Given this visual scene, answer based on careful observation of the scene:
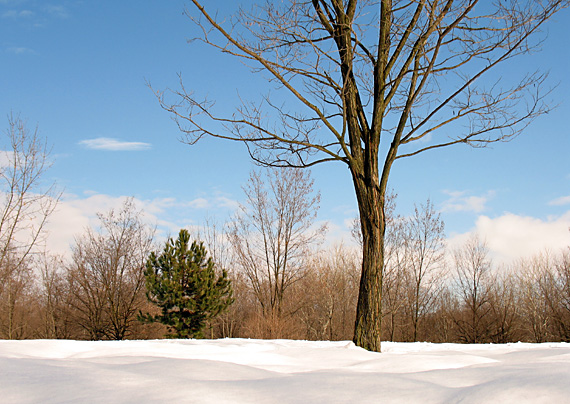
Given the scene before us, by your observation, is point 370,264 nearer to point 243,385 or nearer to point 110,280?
point 243,385

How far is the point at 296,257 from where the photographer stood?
16.9 m

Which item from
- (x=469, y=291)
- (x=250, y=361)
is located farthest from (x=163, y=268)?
(x=469, y=291)

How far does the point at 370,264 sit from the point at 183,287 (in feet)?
31.2

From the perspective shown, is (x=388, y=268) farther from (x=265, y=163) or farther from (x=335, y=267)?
(x=265, y=163)

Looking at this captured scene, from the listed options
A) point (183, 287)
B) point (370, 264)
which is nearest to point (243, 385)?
point (370, 264)

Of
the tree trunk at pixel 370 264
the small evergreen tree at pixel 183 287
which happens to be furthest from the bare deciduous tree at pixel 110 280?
the tree trunk at pixel 370 264

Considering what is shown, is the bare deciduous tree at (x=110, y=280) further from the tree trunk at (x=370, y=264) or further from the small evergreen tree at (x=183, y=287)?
the tree trunk at (x=370, y=264)

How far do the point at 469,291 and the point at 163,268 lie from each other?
540 inches

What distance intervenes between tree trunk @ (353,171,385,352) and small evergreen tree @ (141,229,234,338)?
29.1ft

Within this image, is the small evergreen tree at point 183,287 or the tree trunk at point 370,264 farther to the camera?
the small evergreen tree at point 183,287

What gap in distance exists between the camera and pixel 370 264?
4836mm

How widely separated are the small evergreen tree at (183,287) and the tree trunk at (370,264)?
349 inches

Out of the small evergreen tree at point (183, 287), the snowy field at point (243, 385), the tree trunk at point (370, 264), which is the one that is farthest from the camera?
the small evergreen tree at point (183, 287)

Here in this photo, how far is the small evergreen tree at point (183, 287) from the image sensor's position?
13.0 meters
